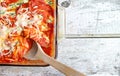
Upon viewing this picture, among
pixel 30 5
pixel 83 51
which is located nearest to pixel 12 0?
pixel 30 5

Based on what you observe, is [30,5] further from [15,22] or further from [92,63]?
[92,63]

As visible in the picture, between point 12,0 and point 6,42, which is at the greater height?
point 12,0

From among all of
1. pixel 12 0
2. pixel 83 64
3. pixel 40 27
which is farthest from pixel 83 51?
pixel 12 0

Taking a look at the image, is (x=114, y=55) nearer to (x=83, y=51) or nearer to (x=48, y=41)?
(x=83, y=51)

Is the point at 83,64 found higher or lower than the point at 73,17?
lower

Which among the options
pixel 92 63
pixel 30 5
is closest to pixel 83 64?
pixel 92 63
